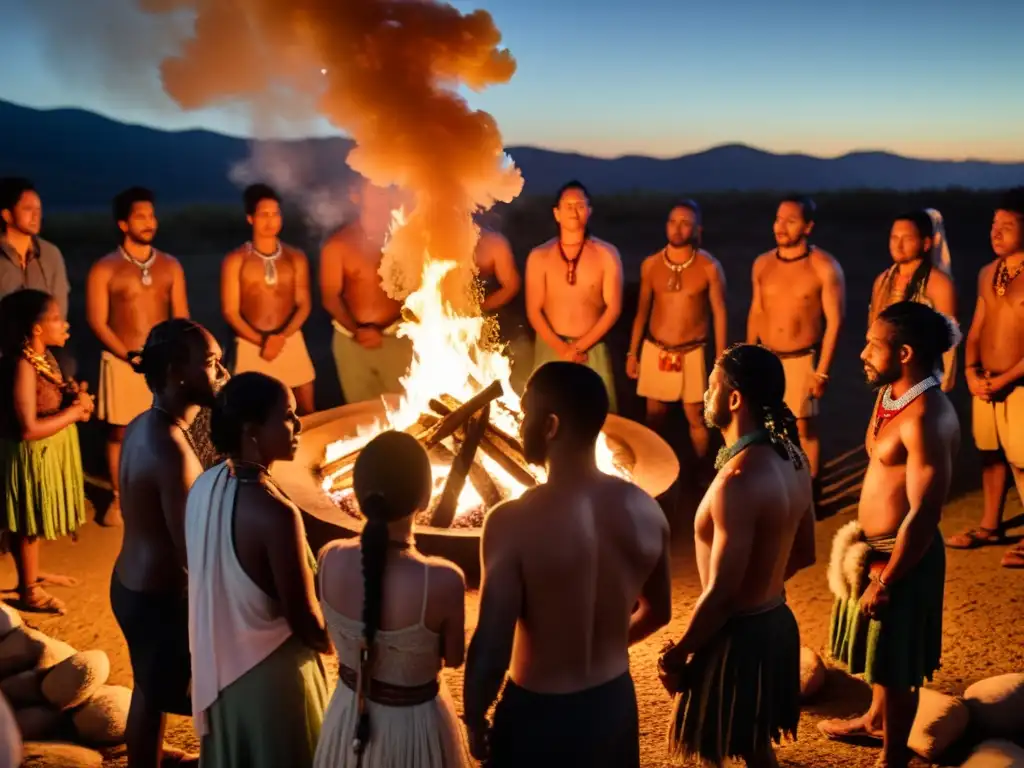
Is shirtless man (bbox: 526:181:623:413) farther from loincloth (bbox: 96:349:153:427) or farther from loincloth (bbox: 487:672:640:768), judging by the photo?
loincloth (bbox: 487:672:640:768)

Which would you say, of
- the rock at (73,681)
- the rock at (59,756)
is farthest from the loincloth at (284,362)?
the rock at (59,756)

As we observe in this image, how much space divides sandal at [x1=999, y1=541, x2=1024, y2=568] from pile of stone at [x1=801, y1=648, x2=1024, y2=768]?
7.07ft

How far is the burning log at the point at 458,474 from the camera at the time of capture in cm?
525

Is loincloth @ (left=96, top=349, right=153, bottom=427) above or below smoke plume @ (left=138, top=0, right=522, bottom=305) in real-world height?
below

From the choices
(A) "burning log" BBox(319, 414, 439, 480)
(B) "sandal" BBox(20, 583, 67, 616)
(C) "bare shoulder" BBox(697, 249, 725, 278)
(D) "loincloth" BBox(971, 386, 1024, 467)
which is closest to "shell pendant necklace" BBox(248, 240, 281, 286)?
(A) "burning log" BBox(319, 414, 439, 480)

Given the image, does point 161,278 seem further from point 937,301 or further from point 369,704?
point 937,301

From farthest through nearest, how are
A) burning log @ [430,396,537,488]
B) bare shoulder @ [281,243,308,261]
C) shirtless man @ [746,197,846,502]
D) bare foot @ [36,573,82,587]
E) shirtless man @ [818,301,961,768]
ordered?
bare shoulder @ [281,243,308,261], shirtless man @ [746,197,846,502], bare foot @ [36,573,82,587], burning log @ [430,396,537,488], shirtless man @ [818,301,961,768]

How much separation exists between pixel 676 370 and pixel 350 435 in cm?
280

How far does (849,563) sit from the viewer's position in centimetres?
390

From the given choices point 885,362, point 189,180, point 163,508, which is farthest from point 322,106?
point 189,180

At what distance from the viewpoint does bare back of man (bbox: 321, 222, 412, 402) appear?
24.5ft

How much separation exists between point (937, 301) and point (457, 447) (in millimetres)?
3574

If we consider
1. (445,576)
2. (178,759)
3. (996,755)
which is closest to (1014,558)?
(996,755)

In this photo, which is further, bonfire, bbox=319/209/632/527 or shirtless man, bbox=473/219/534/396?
shirtless man, bbox=473/219/534/396
